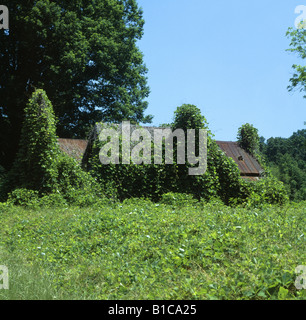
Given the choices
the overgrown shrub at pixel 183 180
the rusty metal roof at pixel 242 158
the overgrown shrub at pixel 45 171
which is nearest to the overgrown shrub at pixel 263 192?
the overgrown shrub at pixel 183 180

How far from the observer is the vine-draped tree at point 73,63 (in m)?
19.8

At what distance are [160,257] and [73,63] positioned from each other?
16.6 m

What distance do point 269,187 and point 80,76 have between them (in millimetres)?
13583

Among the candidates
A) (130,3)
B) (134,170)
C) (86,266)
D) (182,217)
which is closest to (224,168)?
(134,170)

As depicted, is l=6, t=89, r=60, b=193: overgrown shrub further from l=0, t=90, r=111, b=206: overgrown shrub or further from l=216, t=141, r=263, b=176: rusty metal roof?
l=216, t=141, r=263, b=176: rusty metal roof

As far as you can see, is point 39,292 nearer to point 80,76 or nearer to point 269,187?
point 269,187

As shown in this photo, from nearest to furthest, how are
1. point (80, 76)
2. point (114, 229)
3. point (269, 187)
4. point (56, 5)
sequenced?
point (114, 229) → point (269, 187) → point (56, 5) → point (80, 76)

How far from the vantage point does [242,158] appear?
2480cm

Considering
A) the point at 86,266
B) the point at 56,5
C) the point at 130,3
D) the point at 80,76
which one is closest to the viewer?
the point at 86,266

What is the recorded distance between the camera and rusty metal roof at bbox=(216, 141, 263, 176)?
79.6 feet

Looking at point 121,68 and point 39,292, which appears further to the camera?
point 121,68

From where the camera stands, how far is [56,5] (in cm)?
2048

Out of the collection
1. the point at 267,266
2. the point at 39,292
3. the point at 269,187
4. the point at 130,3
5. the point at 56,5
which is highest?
the point at 130,3

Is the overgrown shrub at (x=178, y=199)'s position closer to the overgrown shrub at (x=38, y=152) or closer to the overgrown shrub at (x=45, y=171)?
the overgrown shrub at (x=45, y=171)
